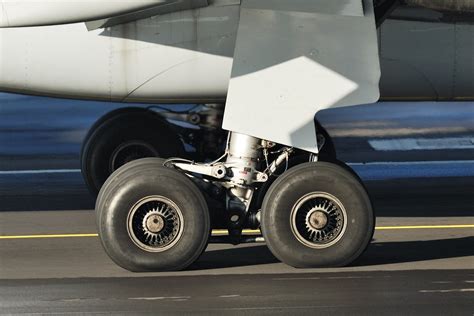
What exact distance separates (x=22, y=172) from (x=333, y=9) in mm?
7023

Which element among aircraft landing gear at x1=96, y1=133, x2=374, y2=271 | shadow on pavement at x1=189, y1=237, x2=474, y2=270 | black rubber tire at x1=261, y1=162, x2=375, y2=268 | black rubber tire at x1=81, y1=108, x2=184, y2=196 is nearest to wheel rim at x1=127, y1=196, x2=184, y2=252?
aircraft landing gear at x1=96, y1=133, x2=374, y2=271

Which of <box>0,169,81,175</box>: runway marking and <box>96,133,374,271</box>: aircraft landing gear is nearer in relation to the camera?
<box>96,133,374,271</box>: aircraft landing gear

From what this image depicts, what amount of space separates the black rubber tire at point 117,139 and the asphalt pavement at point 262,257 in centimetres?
41

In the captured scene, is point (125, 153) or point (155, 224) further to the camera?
point (125, 153)

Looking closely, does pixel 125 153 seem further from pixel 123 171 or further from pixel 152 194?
pixel 152 194

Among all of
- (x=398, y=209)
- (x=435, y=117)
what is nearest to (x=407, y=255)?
(x=398, y=209)

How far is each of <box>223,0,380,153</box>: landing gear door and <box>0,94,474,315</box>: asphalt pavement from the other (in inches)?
46.5

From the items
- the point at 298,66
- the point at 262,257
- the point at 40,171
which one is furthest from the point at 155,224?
the point at 40,171

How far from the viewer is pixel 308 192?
10703 mm

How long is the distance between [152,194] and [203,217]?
17.1 inches

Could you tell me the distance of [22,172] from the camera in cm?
1700

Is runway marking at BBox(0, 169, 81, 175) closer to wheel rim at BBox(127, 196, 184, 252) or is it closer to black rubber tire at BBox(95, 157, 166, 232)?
black rubber tire at BBox(95, 157, 166, 232)

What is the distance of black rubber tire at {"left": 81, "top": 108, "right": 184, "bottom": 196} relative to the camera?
46.7ft

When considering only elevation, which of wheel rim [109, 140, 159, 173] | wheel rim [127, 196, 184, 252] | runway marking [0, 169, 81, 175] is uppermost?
wheel rim [127, 196, 184, 252]
